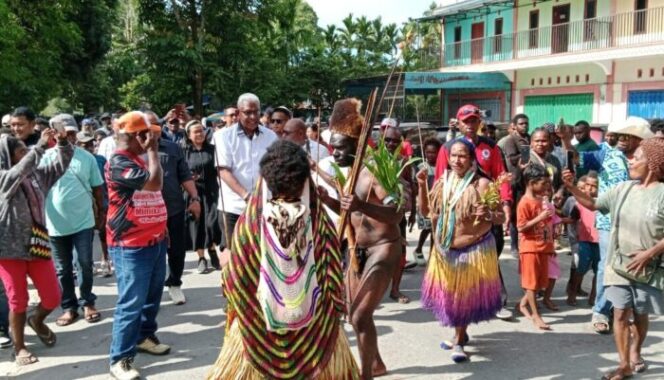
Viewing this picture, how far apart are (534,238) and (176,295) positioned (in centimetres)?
375

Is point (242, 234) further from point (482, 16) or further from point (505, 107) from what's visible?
point (482, 16)

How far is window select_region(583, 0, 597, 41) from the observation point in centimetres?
→ 2231

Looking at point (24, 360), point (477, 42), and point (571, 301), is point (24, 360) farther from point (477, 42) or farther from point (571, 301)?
point (477, 42)

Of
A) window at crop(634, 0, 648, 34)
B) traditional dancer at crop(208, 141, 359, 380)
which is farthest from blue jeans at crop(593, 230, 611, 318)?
window at crop(634, 0, 648, 34)

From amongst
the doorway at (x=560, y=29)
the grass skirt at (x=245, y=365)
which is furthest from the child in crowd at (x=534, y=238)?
the doorway at (x=560, y=29)

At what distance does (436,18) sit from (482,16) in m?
2.25

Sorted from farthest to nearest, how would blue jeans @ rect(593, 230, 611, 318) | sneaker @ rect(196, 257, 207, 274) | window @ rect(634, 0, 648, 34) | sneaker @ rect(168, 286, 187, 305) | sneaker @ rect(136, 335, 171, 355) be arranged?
window @ rect(634, 0, 648, 34) → sneaker @ rect(196, 257, 207, 274) → sneaker @ rect(168, 286, 187, 305) → blue jeans @ rect(593, 230, 611, 318) → sneaker @ rect(136, 335, 171, 355)

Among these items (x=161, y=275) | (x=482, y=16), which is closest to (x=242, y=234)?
(x=161, y=275)

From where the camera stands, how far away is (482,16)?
28.6m

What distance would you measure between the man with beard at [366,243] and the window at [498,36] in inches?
944

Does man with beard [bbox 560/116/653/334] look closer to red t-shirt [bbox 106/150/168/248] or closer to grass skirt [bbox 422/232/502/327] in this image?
grass skirt [bbox 422/232/502/327]

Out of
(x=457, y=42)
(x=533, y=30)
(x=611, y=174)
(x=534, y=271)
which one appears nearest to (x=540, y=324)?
(x=534, y=271)

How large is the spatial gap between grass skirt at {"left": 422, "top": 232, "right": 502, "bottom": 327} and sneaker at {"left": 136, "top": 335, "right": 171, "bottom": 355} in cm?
225

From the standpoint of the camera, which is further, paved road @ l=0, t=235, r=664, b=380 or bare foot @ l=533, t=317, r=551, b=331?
bare foot @ l=533, t=317, r=551, b=331
